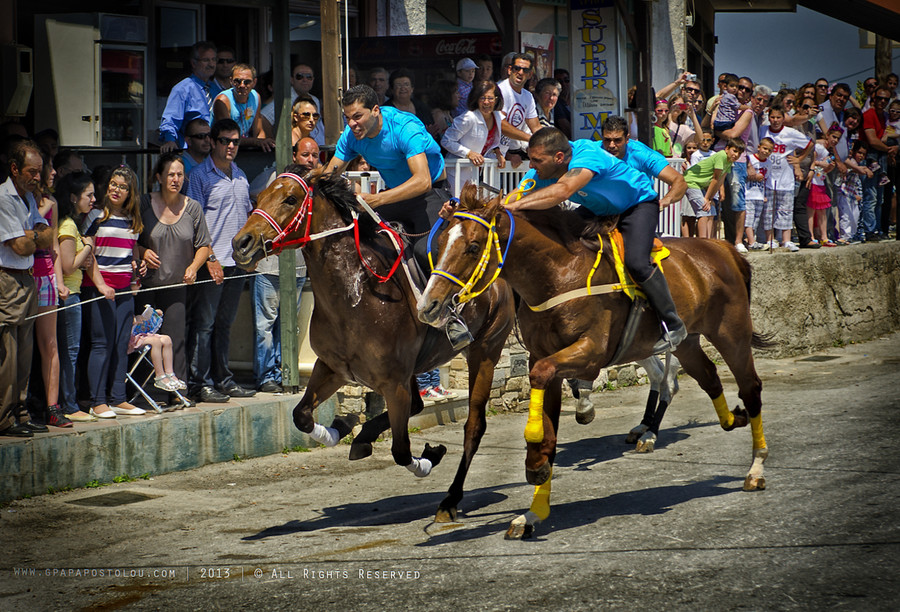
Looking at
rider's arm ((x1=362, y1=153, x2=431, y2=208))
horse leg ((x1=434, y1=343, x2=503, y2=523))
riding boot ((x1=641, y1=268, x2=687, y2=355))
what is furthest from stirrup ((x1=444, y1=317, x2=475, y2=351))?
riding boot ((x1=641, y1=268, x2=687, y2=355))

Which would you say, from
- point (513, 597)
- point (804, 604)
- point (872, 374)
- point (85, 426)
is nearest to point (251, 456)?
point (85, 426)

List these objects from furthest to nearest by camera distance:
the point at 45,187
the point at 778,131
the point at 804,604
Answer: the point at 778,131
the point at 45,187
the point at 804,604

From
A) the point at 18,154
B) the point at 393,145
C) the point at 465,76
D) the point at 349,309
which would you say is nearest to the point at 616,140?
the point at 393,145

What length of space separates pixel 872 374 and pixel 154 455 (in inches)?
331

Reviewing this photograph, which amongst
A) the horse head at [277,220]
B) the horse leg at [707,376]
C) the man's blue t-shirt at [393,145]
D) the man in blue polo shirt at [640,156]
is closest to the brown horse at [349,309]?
the horse head at [277,220]

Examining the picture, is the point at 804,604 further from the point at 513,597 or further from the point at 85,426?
the point at 85,426

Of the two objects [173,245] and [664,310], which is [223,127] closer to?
[173,245]

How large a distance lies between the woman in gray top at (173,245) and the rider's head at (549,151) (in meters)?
3.32

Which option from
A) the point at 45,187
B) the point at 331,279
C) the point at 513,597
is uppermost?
the point at 45,187

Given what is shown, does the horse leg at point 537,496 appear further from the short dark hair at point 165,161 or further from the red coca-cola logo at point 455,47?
the red coca-cola logo at point 455,47

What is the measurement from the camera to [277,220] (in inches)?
273

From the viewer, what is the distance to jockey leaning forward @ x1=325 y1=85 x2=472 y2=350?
299 inches

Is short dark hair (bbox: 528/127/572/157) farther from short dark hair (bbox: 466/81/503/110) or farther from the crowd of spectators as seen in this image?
short dark hair (bbox: 466/81/503/110)

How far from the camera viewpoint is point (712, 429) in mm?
10484
